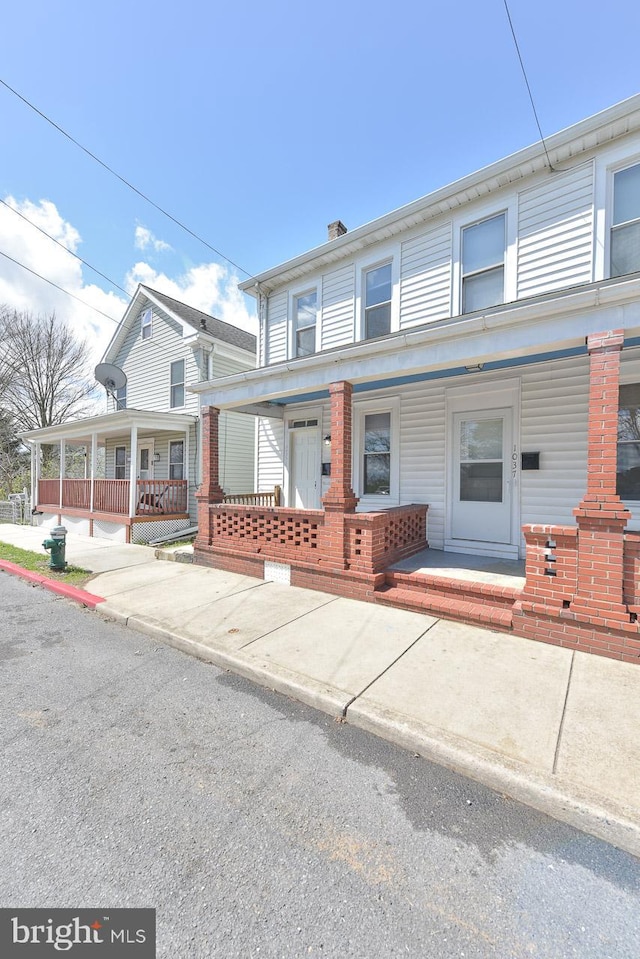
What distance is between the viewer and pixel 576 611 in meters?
3.82

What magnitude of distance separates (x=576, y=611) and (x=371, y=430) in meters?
4.76

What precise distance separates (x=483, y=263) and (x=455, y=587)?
507 centimetres

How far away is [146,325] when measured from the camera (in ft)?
44.6

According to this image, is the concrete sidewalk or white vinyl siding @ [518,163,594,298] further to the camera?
white vinyl siding @ [518,163,594,298]

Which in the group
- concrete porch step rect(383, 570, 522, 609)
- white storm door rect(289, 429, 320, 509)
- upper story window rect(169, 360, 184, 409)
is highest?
upper story window rect(169, 360, 184, 409)

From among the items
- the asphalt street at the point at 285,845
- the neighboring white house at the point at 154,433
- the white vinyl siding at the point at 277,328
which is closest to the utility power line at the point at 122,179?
the white vinyl siding at the point at 277,328

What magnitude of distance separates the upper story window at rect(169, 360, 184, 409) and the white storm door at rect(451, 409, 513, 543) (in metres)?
8.81

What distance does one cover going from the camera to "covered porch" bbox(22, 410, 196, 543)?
419 inches

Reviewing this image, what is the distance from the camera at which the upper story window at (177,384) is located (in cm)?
1248

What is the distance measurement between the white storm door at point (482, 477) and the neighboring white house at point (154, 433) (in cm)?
728

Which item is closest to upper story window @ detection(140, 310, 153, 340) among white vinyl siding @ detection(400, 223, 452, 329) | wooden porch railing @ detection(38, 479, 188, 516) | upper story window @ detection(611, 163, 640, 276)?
wooden porch railing @ detection(38, 479, 188, 516)

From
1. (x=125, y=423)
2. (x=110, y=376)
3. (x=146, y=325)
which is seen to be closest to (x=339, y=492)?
(x=125, y=423)

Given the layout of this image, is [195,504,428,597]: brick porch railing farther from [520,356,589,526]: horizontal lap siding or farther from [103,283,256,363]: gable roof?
[103,283,256,363]: gable roof

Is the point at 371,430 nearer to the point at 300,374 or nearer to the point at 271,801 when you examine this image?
the point at 300,374
